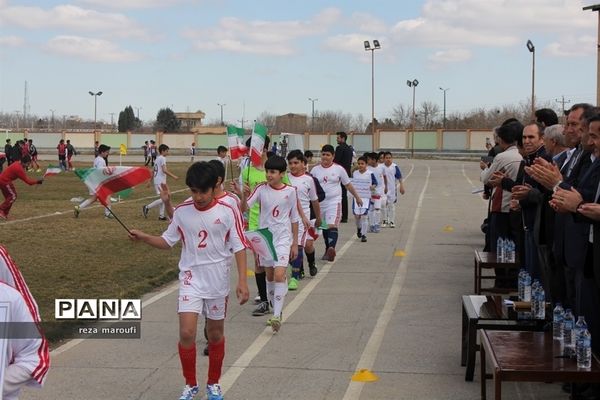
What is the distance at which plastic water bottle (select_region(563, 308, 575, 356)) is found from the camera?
5949mm

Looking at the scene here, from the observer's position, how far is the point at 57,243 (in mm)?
16594

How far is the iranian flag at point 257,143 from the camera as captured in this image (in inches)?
424

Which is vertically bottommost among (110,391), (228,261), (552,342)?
(110,391)

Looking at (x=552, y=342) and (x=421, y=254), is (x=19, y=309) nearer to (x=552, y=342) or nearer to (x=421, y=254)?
(x=552, y=342)

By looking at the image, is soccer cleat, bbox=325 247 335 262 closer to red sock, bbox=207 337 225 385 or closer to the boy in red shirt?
red sock, bbox=207 337 225 385

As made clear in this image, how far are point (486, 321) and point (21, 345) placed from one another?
4485 mm

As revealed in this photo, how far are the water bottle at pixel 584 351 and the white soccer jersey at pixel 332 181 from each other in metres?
9.60

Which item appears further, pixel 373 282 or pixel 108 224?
pixel 108 224

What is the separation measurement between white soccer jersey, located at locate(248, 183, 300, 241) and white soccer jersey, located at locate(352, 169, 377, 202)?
8.18 m

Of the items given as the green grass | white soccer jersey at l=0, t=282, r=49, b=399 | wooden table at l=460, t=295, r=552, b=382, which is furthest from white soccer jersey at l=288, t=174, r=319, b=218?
white soccer jersey at l=0, t=282, r=49, b=399

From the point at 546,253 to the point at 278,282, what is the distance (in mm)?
2932

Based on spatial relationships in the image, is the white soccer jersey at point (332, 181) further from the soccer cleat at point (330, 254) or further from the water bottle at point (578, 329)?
the water bottle at point (578, 329)

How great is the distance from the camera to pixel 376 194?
65.4 feet

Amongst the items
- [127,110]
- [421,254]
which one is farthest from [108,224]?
[127,110]
